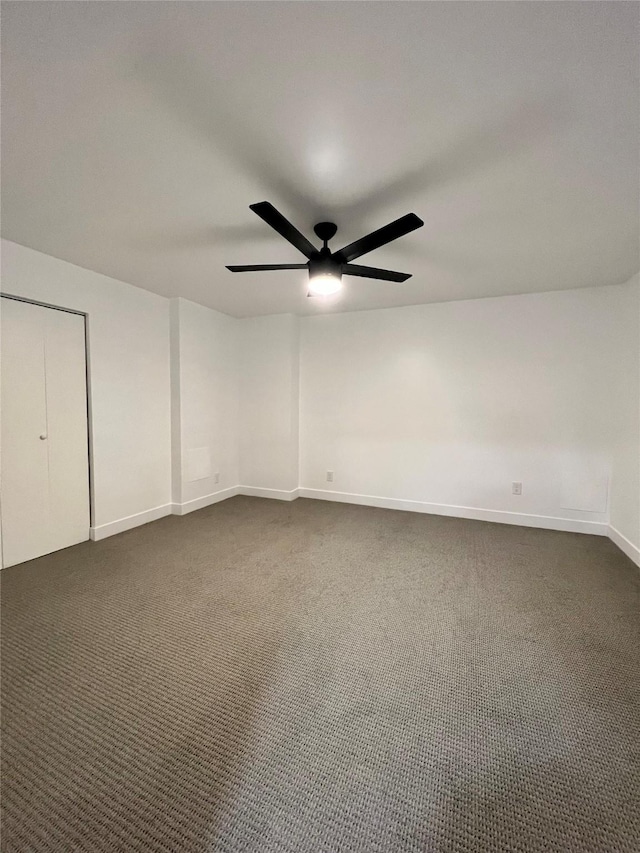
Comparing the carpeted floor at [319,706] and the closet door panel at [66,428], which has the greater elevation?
the closet door panel at [66,428]

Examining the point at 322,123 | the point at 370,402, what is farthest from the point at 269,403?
the point at 322,123

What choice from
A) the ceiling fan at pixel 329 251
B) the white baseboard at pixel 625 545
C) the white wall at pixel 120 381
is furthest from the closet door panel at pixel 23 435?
the white baseboard at pixel 625 545

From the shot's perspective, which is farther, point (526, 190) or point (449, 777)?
point (526, 190)

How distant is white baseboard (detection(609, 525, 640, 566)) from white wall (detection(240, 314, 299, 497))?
138 inches

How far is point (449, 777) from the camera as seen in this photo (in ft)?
4.11

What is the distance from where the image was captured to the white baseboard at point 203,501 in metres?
4.21

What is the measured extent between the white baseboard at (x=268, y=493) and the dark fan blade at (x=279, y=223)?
332 cm

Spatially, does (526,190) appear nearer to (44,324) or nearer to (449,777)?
(449,777)

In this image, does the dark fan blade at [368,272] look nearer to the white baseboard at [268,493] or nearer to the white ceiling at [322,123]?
the white ceiling at [322,123]

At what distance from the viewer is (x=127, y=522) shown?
3699 mm

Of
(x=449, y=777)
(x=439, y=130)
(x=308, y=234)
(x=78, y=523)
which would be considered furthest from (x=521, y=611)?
(x=78, y=523)

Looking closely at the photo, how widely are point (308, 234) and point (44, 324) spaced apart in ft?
7.59

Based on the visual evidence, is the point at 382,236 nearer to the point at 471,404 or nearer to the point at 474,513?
the point at 471,404

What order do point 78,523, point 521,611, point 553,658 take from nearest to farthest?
point 553,658 → point 521,611 → point 78,523
